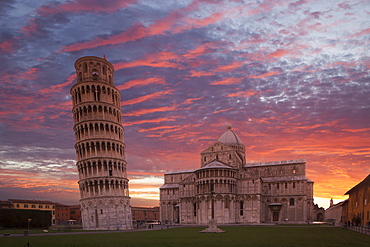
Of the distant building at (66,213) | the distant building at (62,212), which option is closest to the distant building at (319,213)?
the distant building at (66,213)

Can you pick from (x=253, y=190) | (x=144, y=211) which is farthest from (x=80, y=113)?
(x=144, y=211)

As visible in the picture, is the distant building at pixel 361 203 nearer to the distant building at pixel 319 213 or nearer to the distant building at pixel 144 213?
→ the distant building at pixel 319 213

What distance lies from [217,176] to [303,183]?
26972mm

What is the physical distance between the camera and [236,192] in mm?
88125

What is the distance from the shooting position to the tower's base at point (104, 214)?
63.3 m

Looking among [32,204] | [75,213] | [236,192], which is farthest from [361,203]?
[75,213]

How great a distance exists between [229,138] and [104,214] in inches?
2156

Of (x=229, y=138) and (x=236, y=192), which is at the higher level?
(x=229, y=138)

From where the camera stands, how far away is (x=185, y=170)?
111688 mm

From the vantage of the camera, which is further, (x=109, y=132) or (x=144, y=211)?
(x=144, y=211)

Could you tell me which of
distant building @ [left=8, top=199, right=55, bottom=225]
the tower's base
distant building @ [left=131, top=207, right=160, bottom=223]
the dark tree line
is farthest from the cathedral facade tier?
distant building @ [left=8, top=199, right=55, bottom=225]

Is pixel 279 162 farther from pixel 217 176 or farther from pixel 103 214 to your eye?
pixel 103 214

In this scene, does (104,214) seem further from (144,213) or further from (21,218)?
(144,213)

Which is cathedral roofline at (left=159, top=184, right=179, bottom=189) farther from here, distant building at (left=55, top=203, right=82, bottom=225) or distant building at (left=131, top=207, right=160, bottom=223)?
distant building at (left=55, top=203, right=82, bottom=225)
